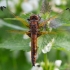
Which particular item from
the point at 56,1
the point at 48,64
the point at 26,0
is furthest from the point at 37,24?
the point at 26,0

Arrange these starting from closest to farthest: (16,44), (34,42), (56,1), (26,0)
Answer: (34,42) < (16,44) < (56,1) < (26,0)

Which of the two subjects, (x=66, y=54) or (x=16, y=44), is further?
(x=66, y=54)

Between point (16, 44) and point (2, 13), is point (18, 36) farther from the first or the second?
point (2, 13)

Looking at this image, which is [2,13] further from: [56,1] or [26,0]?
[56,1]

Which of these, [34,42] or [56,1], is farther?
[56,1]

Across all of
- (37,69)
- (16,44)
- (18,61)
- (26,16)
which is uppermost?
(26,16)

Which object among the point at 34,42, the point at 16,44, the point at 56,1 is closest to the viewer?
the point at 34,42

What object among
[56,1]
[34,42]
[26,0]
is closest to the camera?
[34,42]

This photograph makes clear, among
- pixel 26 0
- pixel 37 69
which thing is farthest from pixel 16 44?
pixel 26 0

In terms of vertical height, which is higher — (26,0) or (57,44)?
(26,0)

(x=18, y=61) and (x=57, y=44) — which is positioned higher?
(x=57, y=44)
